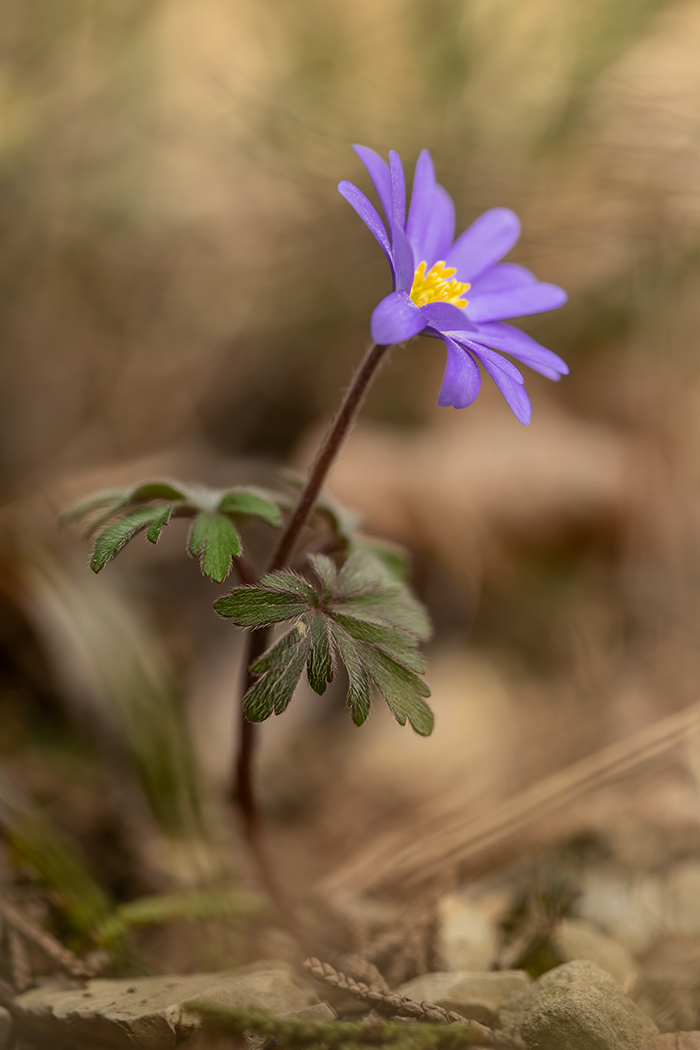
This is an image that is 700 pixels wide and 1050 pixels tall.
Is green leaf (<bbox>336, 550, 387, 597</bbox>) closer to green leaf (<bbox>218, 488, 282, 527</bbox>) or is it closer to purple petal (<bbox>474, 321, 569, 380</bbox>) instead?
green leaf (<bbox>218, 488, 282, 527</bbox>)

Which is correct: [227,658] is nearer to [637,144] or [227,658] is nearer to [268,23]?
[637,144]

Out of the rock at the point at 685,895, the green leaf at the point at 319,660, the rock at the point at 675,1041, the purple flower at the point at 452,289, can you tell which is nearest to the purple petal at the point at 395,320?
the purple flower at the point at 452,289

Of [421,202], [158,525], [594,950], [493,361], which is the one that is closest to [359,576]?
[158,525]

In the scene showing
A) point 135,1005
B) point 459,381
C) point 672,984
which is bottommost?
point 135,1005

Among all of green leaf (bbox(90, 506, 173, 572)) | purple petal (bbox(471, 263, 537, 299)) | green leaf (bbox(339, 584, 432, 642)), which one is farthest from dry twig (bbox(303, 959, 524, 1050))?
purple petal (bbox(471, 263, 537, 299))

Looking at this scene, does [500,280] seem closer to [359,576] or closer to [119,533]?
[359,576]

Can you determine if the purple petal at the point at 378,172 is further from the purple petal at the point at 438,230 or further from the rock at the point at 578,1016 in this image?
the rock at the point at 578,1016

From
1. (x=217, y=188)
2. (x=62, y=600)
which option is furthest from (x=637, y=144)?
(x=62, y=600)
